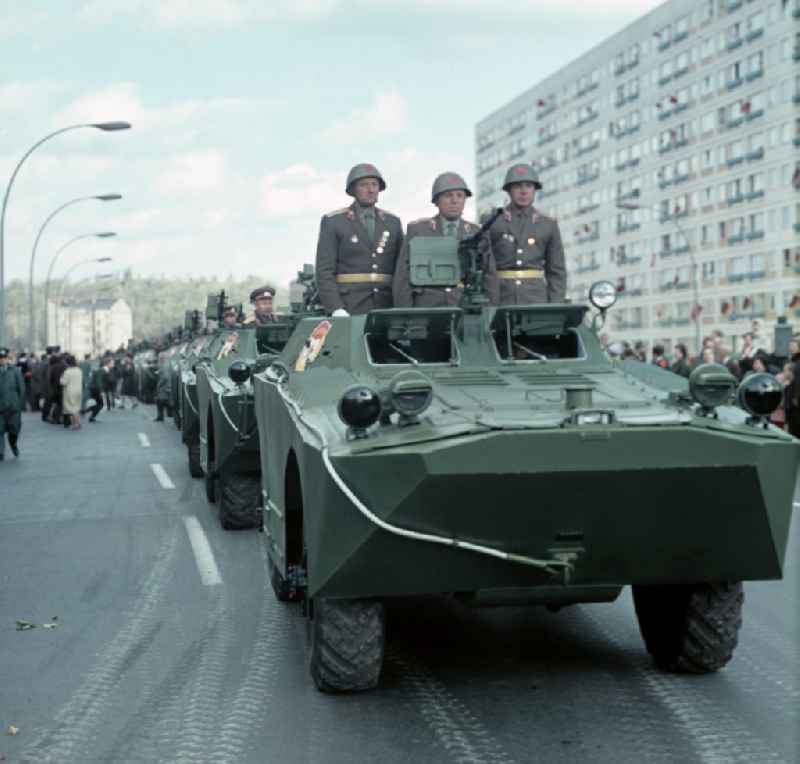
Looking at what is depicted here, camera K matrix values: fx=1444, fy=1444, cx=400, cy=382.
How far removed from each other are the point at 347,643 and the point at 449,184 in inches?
173

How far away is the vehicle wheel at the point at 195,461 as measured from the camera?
17.8 metres

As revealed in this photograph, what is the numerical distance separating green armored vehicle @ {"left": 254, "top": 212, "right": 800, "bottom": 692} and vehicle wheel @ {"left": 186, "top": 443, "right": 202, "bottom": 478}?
36.0 feet

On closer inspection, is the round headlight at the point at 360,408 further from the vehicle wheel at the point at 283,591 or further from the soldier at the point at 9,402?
the soldier at the point at 9,402

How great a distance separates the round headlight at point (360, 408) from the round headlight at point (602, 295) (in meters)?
2.72

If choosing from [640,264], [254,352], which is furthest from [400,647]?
[640,264]

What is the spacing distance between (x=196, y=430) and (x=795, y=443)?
12711mm

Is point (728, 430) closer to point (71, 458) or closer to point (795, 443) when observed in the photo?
point (795, 443)

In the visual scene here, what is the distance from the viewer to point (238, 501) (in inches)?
501

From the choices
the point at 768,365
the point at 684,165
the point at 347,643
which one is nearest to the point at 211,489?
the point at 347,643

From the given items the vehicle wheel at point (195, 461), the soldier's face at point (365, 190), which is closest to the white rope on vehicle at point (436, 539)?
the soldier's face at point (365, 190)

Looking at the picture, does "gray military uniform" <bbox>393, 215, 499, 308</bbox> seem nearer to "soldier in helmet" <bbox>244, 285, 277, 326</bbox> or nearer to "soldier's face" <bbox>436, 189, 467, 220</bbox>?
"soldier's face" <bbox>436, 189, 467, 220</bbox>

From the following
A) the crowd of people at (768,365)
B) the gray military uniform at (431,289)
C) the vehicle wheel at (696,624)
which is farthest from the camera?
the crowd of people at (768,365)

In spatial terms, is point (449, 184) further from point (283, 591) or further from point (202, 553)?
point (202, 553)

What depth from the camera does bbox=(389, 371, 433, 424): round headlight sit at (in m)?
6.11
